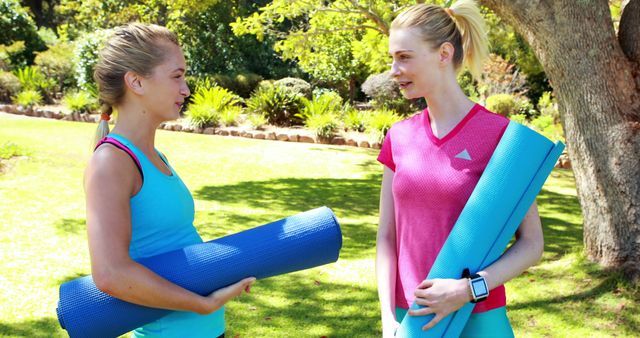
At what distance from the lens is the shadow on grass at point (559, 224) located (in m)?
6.54

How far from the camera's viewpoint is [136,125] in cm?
200

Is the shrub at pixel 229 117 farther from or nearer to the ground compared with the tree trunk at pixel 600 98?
nearer to the ground

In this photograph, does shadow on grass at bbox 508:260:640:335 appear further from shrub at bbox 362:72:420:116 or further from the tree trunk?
shrub at bbox 362:72:420:116

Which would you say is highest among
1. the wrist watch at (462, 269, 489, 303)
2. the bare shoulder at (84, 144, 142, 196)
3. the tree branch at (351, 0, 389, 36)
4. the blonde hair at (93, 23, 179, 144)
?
the tree branch at (351, 0, 389, 36)

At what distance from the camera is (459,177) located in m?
2.02

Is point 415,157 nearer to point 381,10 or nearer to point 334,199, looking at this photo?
point 334,199

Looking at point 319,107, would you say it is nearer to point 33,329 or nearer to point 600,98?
point 600,98

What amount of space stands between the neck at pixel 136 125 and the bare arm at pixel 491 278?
2.98ft

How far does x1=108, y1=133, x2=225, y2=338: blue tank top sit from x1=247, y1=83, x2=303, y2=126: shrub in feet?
47.1

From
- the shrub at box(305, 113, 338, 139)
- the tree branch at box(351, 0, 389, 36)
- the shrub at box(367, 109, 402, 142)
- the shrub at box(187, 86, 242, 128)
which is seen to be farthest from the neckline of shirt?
the shrub at box(187, 86, 242, 128)

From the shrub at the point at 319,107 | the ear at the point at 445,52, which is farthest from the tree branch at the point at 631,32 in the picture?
the shrub at the point at 319,107

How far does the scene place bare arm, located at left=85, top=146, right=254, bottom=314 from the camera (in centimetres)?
177

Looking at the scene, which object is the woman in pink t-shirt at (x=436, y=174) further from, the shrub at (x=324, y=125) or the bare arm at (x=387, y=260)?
the shrub at (x=324, y=125)

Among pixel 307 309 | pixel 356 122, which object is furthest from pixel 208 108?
pixel 307 309
